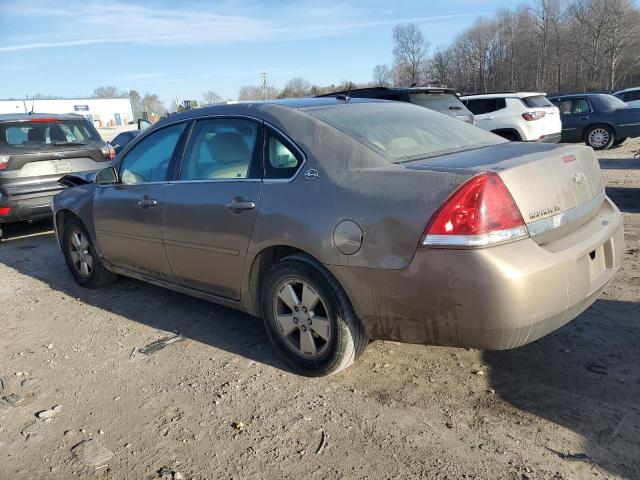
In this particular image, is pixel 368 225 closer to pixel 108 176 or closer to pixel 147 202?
pixel 147 202

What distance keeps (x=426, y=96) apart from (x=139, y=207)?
6230 mm

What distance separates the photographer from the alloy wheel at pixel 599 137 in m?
14.4

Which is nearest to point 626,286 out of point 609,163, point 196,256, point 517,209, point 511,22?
point 517,209

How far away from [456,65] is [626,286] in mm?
81809

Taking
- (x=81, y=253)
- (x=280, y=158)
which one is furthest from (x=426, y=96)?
(x=280, y=158)

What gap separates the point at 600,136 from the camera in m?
14.5

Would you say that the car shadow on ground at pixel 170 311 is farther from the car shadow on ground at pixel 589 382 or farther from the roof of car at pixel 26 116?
the roof of car at pixel 26 116

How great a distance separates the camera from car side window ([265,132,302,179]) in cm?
325

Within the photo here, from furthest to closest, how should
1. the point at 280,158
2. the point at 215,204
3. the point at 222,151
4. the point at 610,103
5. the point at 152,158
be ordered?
the point at 610,103, the point at 152,158, the point at 222,151, the point at 215,204, the point at 280,158

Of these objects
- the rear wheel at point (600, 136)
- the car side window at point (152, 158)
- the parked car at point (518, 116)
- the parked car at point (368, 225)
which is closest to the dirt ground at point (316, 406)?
the parked car at point (368, 225)

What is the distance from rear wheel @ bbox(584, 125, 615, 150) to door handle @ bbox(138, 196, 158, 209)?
13.5 meters

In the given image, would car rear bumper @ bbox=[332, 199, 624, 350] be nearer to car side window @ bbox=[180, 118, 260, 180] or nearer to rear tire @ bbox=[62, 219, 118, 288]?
car side window @ bbox=[180, 118, 260, 180]

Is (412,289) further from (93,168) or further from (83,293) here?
(93,168)

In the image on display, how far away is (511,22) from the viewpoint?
73.8 metres
